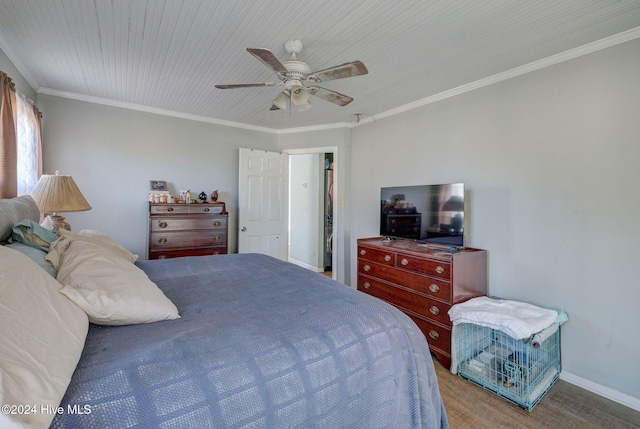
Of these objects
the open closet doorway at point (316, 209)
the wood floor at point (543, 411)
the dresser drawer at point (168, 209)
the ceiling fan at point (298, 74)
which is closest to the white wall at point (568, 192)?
the wood floor at point (543, 411)

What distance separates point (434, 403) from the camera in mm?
1290

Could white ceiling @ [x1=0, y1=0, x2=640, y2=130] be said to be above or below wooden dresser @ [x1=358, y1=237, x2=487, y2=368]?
above

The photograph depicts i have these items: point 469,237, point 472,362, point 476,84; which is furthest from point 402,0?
point 472,362

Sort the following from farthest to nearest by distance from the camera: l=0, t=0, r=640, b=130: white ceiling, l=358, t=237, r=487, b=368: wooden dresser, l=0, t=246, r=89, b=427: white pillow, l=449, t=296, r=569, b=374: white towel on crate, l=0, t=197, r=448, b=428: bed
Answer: l=358, t=237, r=487, b=368: wooden dresser
l=449, t=296, r=569, b=374: white towel on crate
l=0, t=0, r=640, b=130: white ceiling
l=0, t=197, r=448, b=428: bed
l=0, t=246, r=89, b=427: white pillow

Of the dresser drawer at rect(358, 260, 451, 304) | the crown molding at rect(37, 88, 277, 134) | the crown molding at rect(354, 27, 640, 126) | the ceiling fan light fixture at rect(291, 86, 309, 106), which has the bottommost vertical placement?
the dresser drawer at rect(358, 260, 451, 304)

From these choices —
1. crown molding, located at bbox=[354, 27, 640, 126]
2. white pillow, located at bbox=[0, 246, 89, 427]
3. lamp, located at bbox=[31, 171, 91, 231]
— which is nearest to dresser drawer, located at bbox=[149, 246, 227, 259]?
lamp, located at bbox=[31, 171, 91, 231]

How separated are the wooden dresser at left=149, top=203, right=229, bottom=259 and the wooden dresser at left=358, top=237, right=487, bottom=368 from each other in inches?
77.9

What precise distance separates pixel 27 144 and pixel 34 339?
3000 millimetres

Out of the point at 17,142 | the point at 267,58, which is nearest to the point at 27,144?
the point at 17,142

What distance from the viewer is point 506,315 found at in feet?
6.66

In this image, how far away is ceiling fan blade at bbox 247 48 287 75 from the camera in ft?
5.39

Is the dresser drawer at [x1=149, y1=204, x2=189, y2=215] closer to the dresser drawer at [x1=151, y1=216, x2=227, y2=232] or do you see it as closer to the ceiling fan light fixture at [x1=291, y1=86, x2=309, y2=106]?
the dresser drawer at [x1=151, y1=216, x2=227, y2=232]

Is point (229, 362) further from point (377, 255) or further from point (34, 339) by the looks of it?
point (377, 255)

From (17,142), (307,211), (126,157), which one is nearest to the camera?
(17,142)
